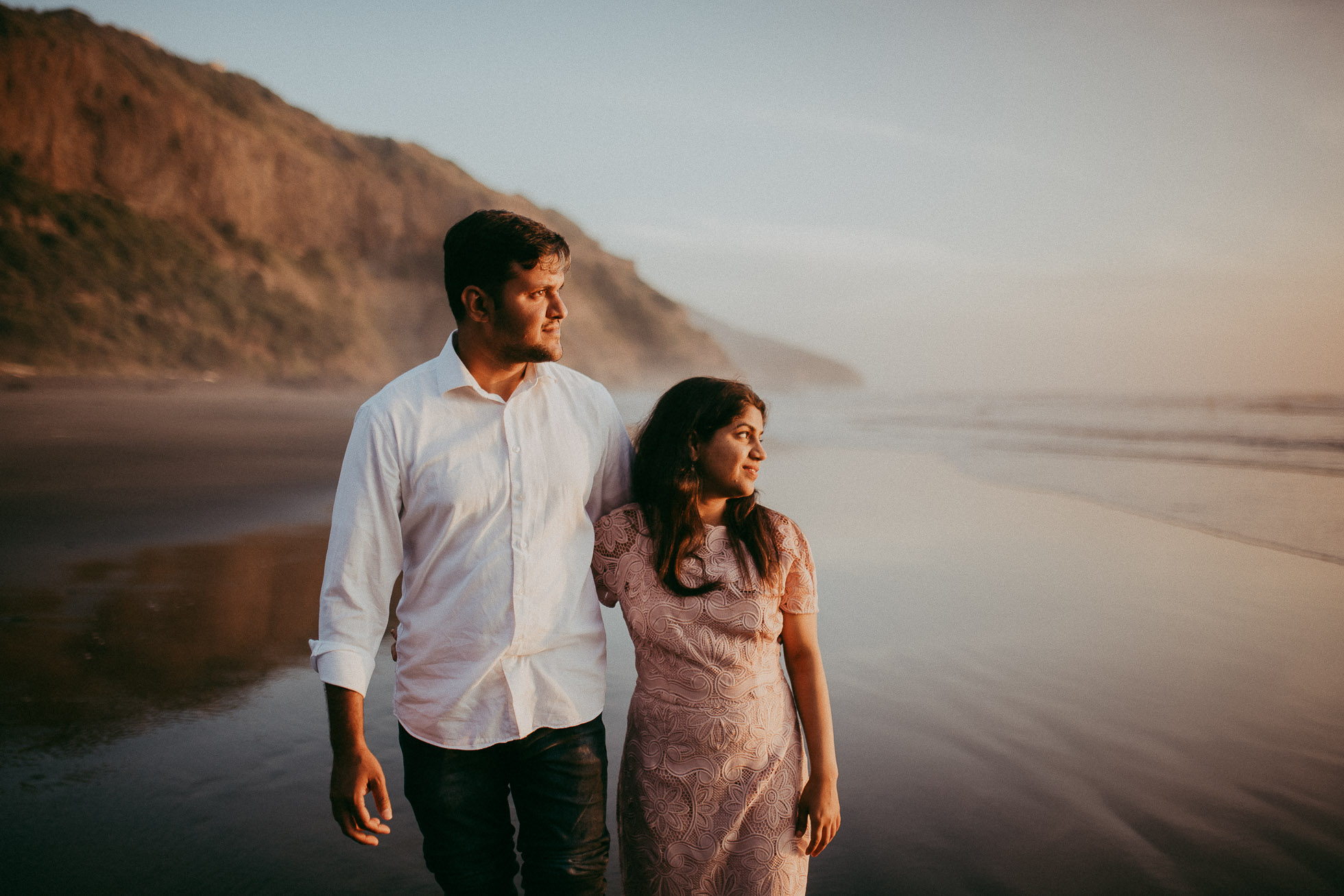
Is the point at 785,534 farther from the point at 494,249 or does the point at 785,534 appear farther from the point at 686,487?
the point at 494,249

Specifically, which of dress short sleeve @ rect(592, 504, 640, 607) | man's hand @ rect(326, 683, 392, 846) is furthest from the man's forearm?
dress short sleeve @ rect(592, 504, 640, 607)

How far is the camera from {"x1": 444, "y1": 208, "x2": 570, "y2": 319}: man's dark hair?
197 centimetres

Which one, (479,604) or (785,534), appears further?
(785,534)

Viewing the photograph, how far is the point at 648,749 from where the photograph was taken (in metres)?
2.09

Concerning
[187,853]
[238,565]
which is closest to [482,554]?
[187,853]

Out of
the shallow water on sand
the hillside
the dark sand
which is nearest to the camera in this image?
the shallow water on sand

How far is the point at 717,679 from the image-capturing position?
201 cm

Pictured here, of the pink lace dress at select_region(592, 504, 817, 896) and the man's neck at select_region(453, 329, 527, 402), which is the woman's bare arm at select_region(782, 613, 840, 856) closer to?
the pink lace dress at select_region(592, 504, 817, 896)

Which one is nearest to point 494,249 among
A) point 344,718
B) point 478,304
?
point 478,304

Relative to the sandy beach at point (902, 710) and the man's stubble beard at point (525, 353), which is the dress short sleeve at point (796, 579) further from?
the sandy beach at point (902, 710)

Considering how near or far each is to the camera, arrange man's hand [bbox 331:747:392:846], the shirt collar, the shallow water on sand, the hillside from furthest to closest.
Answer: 1. the hillside
2. the shallow water on sand
3. the shirt collar
4. man's hand [bbox 331:747:392:846]

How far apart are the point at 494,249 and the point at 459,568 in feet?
2.47

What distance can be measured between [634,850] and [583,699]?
0.47m

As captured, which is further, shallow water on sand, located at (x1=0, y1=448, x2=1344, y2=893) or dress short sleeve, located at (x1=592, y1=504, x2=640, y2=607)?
shallow water on sand, located at (x1=0, y1=448, x2=1344, y2=893)
